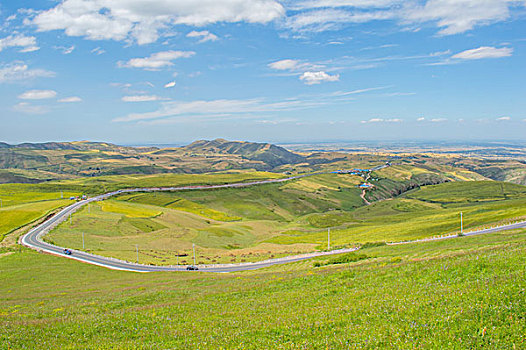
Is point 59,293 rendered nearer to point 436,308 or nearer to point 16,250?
point 436,308

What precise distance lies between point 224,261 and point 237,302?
68.2m

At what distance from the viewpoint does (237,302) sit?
2488 centimetres

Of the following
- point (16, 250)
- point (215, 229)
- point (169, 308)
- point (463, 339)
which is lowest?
Result: point (215, 229)

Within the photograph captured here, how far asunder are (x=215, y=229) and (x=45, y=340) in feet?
417

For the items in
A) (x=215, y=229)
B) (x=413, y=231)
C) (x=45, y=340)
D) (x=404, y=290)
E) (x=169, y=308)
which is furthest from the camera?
(x=215, y=229)

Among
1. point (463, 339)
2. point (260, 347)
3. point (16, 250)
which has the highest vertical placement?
point (463, 339)

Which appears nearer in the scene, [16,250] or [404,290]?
[404,290]

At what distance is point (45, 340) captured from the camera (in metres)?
16.7

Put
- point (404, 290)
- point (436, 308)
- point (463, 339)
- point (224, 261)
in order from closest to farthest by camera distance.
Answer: point (463, 339) < point (436, 308) < point (404, 290) < point (224, 261)

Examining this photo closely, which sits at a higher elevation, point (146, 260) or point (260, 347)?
point (260, 347)

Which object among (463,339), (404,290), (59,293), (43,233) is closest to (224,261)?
(59,293)

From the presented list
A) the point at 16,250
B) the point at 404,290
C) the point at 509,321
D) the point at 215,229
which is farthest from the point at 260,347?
the point at 215,229

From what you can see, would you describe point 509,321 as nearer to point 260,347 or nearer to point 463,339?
point 463,339

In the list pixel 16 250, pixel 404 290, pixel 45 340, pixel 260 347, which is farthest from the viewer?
pixel 16 250
